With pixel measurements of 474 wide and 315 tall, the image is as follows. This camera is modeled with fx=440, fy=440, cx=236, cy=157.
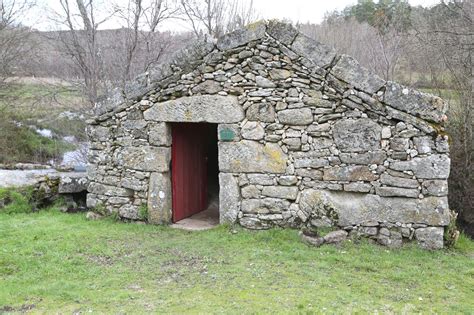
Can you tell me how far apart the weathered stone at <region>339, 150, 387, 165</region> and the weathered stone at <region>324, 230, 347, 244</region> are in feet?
3.43

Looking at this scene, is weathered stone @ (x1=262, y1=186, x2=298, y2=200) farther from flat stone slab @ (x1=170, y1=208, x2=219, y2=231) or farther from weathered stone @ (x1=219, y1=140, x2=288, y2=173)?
flat stone slab @ (x1=170, y1=208, x2=219, y2=231)

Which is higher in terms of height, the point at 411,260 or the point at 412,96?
the point at 412,96

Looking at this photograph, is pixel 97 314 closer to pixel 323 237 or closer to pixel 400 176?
pixel 323 237

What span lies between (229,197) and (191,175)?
154cm

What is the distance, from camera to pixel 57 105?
1585cm

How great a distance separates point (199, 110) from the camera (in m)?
7.04

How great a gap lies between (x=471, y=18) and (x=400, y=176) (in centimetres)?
489

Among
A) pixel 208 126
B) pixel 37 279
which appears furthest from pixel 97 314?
pixel 208 126

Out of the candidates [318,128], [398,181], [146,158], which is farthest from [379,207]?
[146,158]

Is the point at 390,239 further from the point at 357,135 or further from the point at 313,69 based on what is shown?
the point at 313,69

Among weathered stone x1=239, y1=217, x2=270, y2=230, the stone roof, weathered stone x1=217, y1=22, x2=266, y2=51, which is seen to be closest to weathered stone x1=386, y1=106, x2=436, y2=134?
the stone roof

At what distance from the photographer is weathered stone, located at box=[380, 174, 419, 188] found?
20.0 feet

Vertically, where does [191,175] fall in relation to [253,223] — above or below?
above

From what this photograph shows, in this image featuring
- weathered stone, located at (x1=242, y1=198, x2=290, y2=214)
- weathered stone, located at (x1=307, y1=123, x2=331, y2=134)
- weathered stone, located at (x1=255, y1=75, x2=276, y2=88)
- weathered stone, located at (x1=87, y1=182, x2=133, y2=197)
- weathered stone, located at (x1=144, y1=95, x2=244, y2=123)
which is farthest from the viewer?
weathered stone, located at (x1=87, y1=182, x2=133, y2=197)
